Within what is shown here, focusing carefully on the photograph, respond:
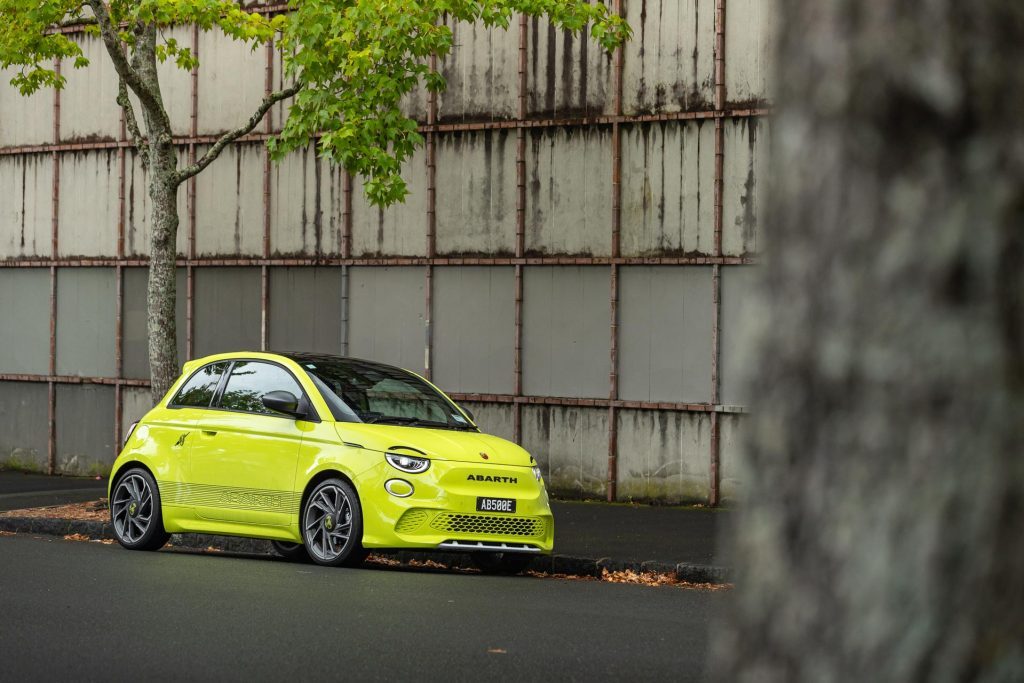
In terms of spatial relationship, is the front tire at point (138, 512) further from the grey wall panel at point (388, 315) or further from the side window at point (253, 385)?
the grey wall panel at point (388, 315)

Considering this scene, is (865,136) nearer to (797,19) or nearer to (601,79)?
(797,19)

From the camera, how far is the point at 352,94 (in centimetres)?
1705

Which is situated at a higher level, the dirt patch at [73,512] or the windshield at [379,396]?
the windshield at [379,396]

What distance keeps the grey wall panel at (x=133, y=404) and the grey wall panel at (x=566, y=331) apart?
6.19 m

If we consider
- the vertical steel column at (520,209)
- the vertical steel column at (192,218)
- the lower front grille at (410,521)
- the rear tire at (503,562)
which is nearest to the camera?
the lower front grille at (410,521)

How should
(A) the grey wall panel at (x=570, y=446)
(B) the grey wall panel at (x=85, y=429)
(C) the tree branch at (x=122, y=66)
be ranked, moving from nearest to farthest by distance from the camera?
(C) the tree branch at (x=122, y=66) → (A) the grey wall panel at (x=570, y=446) → (B) the grey wall panel at (x=85, y=429)

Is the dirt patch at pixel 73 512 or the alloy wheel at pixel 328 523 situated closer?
the alloy wheel at pixel 328 523

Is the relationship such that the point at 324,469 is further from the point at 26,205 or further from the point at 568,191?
the point at 26,205

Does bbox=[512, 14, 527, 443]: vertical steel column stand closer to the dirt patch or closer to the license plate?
the dirt patch

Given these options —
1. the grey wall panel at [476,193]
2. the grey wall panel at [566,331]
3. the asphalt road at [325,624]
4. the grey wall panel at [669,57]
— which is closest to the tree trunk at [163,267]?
the grey wall panel at [476,193]

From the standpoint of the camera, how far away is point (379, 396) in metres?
13.2

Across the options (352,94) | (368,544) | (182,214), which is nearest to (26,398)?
(182,214)

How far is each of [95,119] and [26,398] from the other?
4292 mm

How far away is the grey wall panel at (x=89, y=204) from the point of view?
23.7 m
